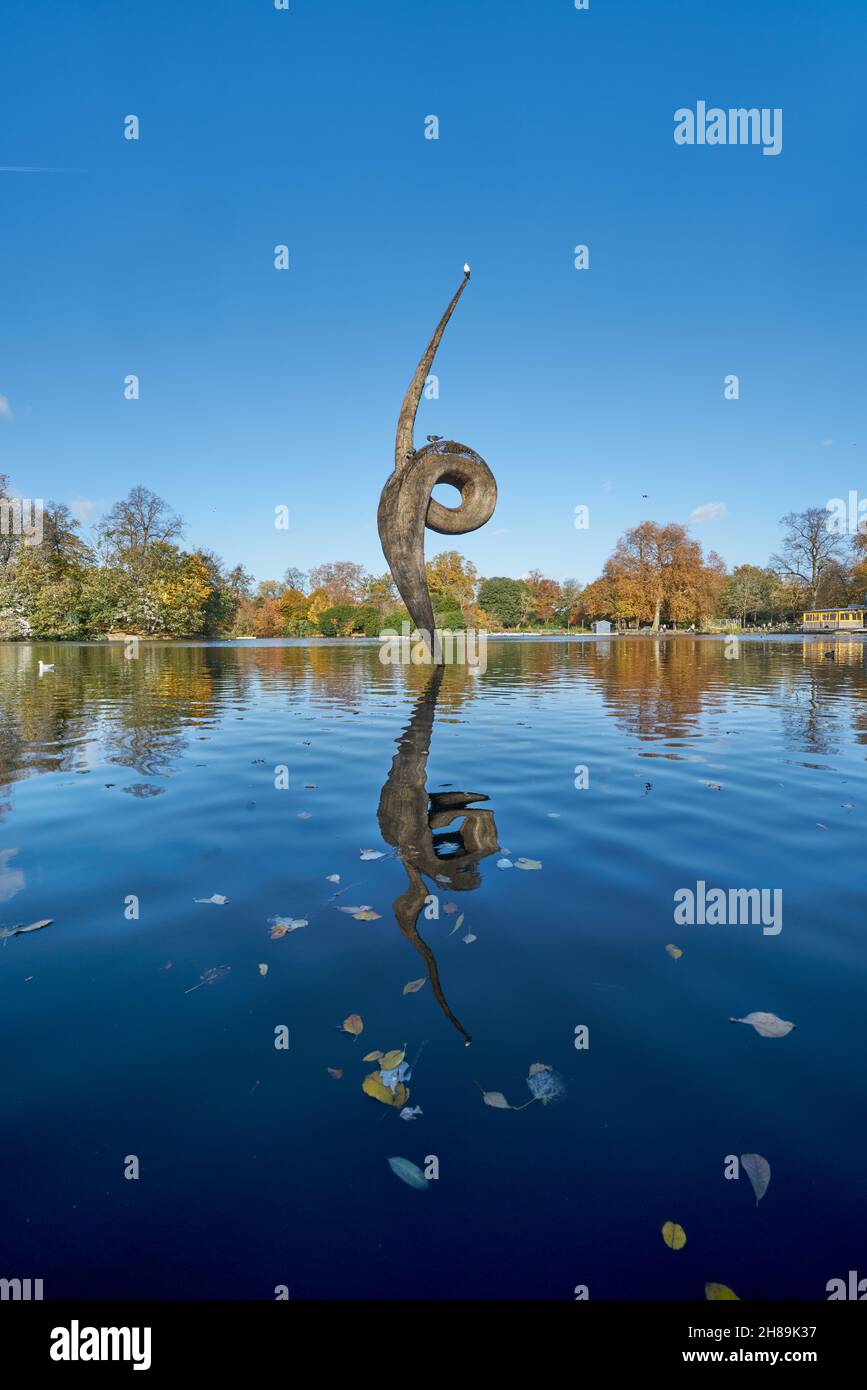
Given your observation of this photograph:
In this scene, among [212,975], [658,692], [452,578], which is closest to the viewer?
[212,975]

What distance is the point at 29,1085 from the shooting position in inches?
91.5

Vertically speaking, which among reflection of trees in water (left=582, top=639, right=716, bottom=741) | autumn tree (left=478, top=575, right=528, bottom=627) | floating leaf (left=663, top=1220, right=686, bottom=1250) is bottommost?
floating leaf (left=663, top=1220, right=686, bottom=1250)

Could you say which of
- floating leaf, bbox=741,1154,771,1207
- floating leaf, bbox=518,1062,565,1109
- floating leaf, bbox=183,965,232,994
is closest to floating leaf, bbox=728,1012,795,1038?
floating leaf, bbox=741,1154,771,1207

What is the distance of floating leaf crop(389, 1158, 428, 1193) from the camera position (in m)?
1.91

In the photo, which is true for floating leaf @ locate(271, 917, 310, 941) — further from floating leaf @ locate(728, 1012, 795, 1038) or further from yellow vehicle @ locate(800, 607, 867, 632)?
yellow vehicle @ locate(800, 607, 867, 632)

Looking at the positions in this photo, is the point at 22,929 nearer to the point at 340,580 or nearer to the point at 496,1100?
the point at 496,1100

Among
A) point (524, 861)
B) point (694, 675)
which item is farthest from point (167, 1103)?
point (694, 675)

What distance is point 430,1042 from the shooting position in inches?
99.8

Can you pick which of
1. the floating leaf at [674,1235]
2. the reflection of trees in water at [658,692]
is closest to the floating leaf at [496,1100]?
the floating leaf at [674,1235]

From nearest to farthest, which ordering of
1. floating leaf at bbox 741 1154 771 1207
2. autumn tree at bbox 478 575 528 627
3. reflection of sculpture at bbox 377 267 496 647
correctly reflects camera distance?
floating leaf at bbox 741 1154 771 1207 → reflection of sculpture at bbox 377 267 496 647 → autumn tree at bbox 478 575 528 627

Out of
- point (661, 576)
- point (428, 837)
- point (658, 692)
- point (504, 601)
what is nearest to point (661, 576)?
point (661, 576)

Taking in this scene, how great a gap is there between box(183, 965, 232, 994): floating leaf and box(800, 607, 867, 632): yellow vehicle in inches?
→ 3090

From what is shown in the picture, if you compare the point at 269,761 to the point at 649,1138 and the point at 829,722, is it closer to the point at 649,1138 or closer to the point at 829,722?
the point at 649,1138

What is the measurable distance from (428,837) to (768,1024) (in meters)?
2.85
